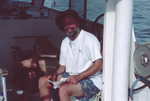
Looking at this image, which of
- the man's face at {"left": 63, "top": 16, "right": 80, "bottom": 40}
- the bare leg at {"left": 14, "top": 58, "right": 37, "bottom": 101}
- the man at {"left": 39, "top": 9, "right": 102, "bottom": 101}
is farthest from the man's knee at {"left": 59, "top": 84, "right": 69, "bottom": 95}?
the bare leg at {"left": 14, "top": 58, "right": 37, "bottom": 101}

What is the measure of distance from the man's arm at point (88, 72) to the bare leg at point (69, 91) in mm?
53

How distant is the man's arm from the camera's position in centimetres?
222

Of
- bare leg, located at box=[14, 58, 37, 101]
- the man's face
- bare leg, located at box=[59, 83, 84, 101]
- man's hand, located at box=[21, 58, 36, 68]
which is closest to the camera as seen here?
bare leg, located at box=[59, 83, 84, 101]

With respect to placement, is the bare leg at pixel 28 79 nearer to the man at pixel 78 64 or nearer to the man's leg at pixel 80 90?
the man at pixel 78 64

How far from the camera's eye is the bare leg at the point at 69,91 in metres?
2.19

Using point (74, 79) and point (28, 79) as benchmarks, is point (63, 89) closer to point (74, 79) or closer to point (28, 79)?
point (74, 79)

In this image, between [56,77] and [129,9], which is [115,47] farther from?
[56,77]

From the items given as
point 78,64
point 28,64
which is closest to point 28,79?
point 28,64

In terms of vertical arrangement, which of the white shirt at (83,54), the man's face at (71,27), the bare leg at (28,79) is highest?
the man's face at (71,27)

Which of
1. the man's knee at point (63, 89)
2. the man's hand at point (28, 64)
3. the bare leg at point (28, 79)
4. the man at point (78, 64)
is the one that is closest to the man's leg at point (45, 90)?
the man at point (78, 64)

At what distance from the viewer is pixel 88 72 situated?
2232mm

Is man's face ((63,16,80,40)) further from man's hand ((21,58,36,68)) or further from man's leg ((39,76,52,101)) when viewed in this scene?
man's hand ((21,58,36,68))

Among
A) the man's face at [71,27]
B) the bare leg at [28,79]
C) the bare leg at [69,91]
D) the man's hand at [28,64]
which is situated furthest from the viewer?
the man's hand at [28,64]

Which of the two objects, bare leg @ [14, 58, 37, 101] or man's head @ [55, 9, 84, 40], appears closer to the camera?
man's head @ [55, 9, 84, 40]
